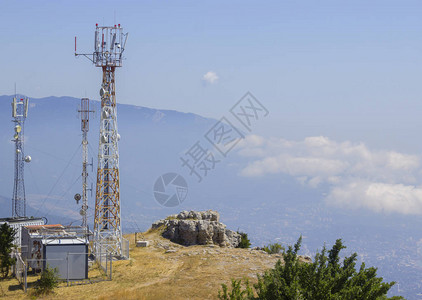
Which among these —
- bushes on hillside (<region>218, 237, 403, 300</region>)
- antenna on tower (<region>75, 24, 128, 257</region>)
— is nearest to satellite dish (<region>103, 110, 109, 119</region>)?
antenna on tower (<region>75, 24, 128, 257</region>)

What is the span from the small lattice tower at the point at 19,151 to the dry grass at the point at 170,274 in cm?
2175

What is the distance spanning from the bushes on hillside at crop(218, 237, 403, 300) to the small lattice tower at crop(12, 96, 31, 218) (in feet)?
138

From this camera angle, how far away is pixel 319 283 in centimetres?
2283

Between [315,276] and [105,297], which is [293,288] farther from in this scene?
[105,297]

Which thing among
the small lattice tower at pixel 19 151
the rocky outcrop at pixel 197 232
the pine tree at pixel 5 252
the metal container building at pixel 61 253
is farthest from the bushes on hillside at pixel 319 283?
the small lattice tower at pixel 19 151

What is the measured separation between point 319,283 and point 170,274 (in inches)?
651

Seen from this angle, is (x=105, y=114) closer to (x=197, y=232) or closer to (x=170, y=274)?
(x=197, y=232)

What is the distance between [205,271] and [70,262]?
9.15 metres

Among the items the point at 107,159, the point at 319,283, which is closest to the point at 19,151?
the point at 107,159

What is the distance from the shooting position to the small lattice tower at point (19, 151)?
60094 millimetres

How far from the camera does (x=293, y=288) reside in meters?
22.0

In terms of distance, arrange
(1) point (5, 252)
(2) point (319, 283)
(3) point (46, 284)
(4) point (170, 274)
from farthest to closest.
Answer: (1) point (5, 252) → (4) point (170, 274) → (3) point (46, 284) → (2) point (319, 283)

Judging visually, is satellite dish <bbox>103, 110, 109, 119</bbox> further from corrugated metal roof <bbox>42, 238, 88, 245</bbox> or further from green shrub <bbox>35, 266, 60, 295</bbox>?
green shrub <bbox>35, 266, 60, 295</bbox>

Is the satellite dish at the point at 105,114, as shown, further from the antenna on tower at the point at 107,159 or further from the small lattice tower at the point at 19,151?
the small lattice tower at the point at 19,151
